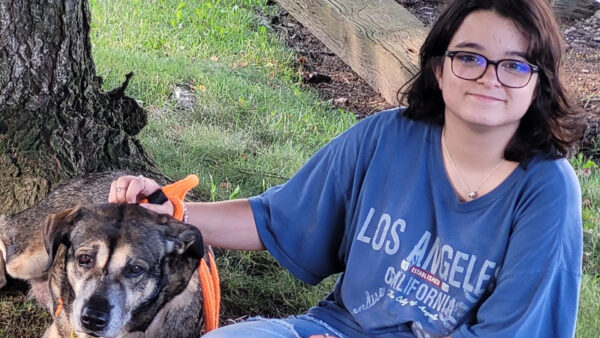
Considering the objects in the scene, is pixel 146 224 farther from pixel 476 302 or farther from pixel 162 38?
pixel 162 38

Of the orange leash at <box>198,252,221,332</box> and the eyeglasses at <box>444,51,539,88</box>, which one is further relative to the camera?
the orange leash at <box>198,252,221,332</box>

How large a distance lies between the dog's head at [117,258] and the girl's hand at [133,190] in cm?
4

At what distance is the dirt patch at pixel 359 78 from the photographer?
639 cm

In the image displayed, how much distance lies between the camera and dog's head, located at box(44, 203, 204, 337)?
9.18ft

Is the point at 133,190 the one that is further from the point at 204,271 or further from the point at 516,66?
the point at 516,66

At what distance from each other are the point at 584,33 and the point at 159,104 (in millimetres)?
4493

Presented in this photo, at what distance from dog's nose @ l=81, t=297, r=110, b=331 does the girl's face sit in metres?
1.33

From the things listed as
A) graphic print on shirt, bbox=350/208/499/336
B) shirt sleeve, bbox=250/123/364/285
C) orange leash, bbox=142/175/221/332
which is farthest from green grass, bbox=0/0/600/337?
graphic print on shirt, bbox=350/208/499/336

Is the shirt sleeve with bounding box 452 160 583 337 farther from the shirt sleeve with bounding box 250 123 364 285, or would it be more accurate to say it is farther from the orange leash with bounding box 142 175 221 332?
the orange leash with bounding box 142 175 221 332

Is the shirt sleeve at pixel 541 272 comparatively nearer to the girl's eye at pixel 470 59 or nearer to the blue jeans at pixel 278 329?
the girl's eye at pixel 470 59

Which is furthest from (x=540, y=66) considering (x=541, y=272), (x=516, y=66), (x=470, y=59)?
(x=541, y=272)

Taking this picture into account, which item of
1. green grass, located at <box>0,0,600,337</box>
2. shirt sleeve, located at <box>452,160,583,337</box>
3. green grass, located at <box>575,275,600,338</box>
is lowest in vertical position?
green grass, located at <box>0,0,600,337</box>

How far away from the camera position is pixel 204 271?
11.0 feet

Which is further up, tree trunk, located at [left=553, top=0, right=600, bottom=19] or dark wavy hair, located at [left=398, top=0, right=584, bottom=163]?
dark wavy hair, located at [left=398, top=0, right=584, bottom=163]
